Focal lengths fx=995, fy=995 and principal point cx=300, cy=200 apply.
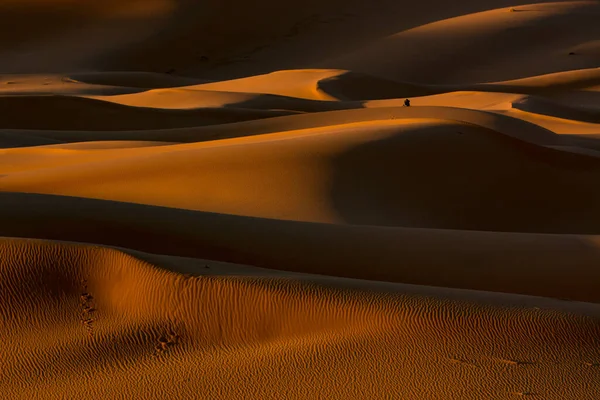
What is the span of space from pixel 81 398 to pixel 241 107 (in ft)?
32.5

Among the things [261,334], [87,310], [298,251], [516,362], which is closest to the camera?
[516,362]

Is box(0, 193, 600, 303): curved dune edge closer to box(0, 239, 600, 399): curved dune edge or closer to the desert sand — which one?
the desert sand

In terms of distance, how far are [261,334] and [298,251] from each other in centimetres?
101

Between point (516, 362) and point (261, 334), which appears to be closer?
point (516, 362)

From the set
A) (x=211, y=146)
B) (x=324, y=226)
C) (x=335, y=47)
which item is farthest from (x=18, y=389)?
(x=335, y=47)

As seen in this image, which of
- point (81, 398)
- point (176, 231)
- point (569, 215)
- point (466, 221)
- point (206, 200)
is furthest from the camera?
point (569, 215)

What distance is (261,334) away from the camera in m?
3.18

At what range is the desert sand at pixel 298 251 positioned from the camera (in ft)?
9.41

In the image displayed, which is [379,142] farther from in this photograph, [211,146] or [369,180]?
[211,146]

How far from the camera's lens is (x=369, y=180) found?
645 cm

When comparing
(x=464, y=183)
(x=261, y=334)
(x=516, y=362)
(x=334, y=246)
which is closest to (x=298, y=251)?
(x=334, y=246)

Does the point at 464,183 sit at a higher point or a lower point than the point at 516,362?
lower

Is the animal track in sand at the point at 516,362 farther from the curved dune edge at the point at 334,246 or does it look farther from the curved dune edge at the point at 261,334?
the curved dune edge at the point at 334,246

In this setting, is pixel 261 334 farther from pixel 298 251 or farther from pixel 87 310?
pixel 298 251
